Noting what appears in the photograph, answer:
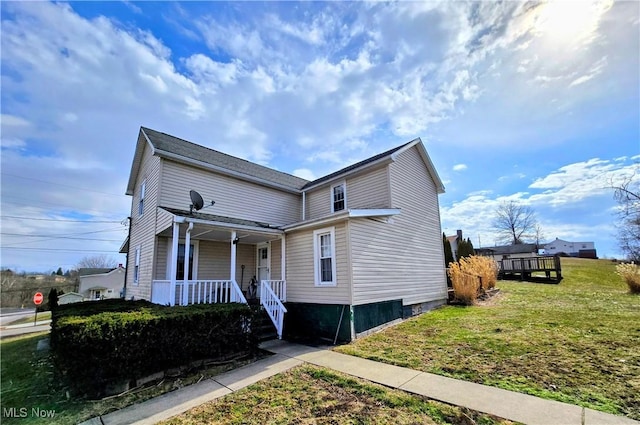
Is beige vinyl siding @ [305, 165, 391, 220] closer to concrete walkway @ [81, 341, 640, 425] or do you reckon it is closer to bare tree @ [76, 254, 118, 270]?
concrete walkway @ [81, 341, 640, 425]

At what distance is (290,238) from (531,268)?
17.3 metres

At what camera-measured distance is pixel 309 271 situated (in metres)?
9.55

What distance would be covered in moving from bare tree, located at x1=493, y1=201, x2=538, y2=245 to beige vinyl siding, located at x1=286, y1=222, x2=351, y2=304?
47.4 meters

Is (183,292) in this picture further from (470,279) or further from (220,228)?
(470,279)

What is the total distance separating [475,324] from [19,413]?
10246 millimetres

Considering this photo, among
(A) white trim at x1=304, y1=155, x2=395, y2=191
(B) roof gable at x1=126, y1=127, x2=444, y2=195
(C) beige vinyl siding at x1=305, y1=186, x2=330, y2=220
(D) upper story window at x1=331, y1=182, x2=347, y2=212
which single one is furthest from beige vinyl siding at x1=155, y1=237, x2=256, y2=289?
(A) white trim at x1=304, y1=155, x2=395, y2=191

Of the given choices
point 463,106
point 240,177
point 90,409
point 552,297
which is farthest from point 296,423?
point 552,297

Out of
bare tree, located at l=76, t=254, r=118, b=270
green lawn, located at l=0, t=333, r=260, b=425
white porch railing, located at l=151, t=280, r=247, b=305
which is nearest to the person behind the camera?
green lawn, located at l=0, t=333, r=260, b=425

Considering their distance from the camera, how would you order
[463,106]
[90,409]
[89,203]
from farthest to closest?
[89,203], [463,106], [90,409]

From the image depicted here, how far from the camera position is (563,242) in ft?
273

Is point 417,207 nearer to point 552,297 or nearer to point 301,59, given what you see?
point 552,297

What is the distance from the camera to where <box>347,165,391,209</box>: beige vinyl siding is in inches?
436

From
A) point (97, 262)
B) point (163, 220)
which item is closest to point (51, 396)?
point (163, 220)

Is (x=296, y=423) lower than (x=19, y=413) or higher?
higher
